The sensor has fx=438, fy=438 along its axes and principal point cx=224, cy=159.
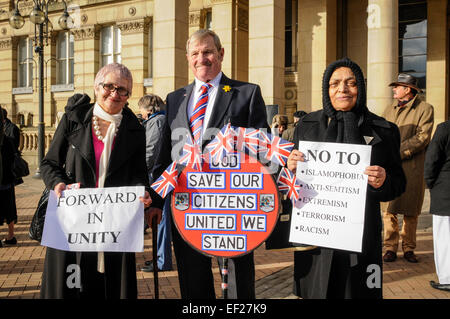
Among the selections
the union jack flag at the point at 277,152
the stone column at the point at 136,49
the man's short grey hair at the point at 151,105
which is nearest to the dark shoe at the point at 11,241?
the man's short grey hair at the point at 151,105

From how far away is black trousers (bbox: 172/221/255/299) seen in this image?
10.3 feet

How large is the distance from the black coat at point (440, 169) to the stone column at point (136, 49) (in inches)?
696

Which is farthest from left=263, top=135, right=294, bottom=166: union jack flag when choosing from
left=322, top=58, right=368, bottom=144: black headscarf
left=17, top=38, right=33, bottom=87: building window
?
left=17, top=38, right=33, bottom=87: building window

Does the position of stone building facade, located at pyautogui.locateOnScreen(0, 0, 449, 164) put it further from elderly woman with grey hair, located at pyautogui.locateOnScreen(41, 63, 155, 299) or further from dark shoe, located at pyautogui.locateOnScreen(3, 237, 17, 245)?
elderly woman with grey hair, located at pyautogui.locateOnScreen(41, 63, 155, 299)

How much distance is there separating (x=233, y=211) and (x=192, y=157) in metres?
0.45

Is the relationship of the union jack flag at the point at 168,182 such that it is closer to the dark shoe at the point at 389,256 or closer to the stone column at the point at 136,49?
the dark shoe at the point at 389,256


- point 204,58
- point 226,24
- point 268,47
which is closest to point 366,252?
point 204,58

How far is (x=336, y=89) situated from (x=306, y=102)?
14.1m

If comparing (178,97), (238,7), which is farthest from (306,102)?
(178,97)

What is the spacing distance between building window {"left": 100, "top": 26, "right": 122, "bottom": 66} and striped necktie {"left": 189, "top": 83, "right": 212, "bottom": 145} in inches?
813

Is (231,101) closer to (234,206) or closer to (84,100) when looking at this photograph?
(234,206)

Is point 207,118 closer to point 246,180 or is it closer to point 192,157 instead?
point 192,157

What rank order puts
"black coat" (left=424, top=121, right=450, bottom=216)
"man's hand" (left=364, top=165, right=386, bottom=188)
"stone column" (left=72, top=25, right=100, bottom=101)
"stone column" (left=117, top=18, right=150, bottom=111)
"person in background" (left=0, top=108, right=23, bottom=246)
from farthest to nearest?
"stone column" (left=72, top=25, right=100, bottom=101) → "stone column" (left=117, top=18, right=150, bottom=111) → "person in background" (left=0, top=108, right=23, bottom=246) → "black coat" (left=424, top=121, right=450, bottom=216) → "man's hand" (left=364, top=165, right=386, bottom=188)

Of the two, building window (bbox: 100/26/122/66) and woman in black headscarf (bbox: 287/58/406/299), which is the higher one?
building window (bbox: 100/26/122/66)
